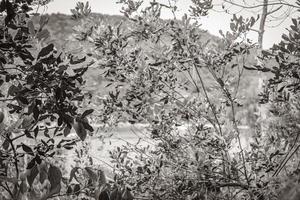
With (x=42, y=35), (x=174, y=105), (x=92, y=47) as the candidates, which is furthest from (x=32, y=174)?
(x=174, y=105)

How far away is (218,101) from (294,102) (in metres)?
0.84

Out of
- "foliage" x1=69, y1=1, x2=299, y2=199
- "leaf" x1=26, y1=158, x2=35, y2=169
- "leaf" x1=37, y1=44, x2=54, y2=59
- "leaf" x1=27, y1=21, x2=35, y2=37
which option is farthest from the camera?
"foliage" x1=69, y1=1, x2=299, y2=199

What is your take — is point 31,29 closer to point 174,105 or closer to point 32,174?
point 32,174

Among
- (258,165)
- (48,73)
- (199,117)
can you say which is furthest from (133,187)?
(48,73)

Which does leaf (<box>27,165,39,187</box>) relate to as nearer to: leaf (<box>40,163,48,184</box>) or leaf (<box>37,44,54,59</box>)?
leaf (<box>40,163,48,184</box>)

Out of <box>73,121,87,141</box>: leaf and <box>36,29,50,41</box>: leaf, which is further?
<box>36,29,50,41</box>: leaf

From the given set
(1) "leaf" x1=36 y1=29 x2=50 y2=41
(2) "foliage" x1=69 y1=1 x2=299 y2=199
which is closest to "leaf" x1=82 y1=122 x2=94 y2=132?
(1) "leaf" x1=36 y1=29 x2=50 y2=41

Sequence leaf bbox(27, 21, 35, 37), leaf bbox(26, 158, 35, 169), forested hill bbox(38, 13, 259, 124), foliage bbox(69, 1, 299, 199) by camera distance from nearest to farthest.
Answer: leaf bbox(26, 158, 35, 169), leaf bbox(27, 21, 35, 37), forested hill bbox(38, 13, 259, 124), foliage bbox(69, 1, 299, 199)

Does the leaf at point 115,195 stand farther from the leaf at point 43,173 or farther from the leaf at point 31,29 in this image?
the leaf at point 31,29

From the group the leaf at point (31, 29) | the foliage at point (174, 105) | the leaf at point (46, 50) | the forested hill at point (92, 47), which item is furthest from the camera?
the foliage at point (174, 105)

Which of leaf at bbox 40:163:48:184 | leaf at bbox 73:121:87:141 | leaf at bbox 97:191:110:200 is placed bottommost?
leaf at bbox 97:191:110:200

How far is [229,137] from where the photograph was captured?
290 cm

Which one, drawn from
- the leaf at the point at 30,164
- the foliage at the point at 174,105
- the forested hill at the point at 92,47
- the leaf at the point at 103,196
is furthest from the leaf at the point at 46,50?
the foliage at the point at 174,105

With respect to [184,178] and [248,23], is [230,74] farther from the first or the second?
A: [184,178]
